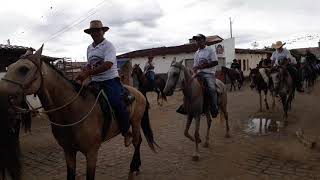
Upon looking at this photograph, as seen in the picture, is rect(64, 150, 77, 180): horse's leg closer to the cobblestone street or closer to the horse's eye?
the horse's eye

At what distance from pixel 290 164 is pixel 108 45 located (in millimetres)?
4130

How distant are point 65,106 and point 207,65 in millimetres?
4444

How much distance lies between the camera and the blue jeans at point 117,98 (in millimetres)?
5566

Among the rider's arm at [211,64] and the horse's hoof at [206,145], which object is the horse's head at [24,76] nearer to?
the rider's arm at [211,64]

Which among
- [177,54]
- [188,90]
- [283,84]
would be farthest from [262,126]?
[177,54]

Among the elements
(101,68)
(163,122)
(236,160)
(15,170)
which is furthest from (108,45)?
(163,122)

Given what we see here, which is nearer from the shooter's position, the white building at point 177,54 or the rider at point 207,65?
the rider at point 207,65

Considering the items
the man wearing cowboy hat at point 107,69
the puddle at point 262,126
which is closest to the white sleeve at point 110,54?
the man wearing cowboy hat at point 107,69

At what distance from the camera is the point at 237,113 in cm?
1438

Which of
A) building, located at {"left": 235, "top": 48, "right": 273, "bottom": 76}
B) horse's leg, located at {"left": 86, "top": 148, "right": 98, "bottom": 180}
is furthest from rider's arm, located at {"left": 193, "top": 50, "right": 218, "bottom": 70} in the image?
building, located at {"left": 235, "top": 48, "right": 273, "bottom": 76}

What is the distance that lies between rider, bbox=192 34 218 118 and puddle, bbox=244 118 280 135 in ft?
7.43

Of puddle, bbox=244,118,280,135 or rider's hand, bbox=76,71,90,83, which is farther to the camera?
puddle, bbox=244,118,280,135

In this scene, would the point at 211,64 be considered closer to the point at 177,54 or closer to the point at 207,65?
the point at 207,65

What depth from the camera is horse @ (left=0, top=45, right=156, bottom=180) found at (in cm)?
434
